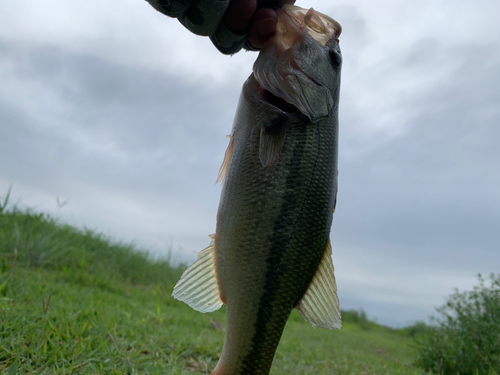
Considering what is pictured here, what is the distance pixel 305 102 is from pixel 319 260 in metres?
0.78

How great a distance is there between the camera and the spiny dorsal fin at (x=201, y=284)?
6.17 feet

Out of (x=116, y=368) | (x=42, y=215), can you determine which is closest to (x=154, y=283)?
(x=42, y=215)

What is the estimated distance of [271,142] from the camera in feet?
6.00

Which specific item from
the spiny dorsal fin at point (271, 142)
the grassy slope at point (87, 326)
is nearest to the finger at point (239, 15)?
the spiny dorsal fin at point (271, 142)

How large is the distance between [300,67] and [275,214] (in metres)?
0.76

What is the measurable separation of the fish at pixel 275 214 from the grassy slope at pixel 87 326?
0.84 metres

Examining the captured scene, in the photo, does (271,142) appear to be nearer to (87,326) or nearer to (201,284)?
(201,284)

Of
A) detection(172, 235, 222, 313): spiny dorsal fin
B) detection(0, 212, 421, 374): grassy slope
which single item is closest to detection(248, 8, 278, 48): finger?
detection(172, 235, 222, 313): spiny dorsal fin

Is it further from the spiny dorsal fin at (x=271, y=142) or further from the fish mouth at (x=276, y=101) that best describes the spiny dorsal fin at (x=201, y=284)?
the fish mouth at (x=276, y=101)

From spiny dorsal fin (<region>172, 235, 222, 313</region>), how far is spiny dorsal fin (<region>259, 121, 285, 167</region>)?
488 millimetres

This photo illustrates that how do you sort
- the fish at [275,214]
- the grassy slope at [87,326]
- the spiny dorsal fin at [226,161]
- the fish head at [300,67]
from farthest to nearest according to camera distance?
1. the grassy slope at [87,326]
2. the spiny dorsal fin at [226,161]
3. the fish head at [300,67]
4. the fish at [275,214]

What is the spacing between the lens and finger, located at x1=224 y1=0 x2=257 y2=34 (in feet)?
6.26

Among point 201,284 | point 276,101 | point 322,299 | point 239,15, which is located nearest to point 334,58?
point 276,101

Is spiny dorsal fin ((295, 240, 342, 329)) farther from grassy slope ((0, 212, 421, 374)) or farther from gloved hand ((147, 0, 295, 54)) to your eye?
gloved hand ((147, 0, 295, 54))
